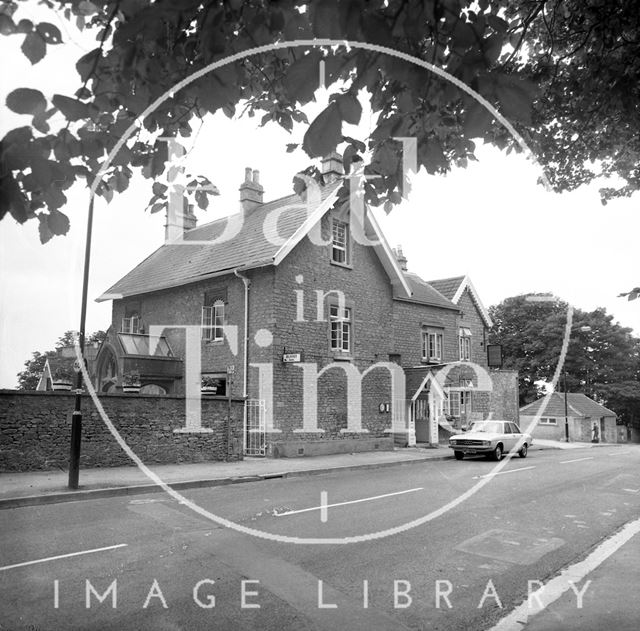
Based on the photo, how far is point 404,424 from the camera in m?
27.1

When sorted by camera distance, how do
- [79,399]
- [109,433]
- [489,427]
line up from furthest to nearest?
[489,427], [109,433], [79,399]

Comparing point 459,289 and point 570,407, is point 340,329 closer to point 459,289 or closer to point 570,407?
point 459,289

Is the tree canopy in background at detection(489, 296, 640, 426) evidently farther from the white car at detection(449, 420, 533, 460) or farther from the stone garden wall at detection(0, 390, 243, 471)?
the stone garden wall at detection(0, 390, 243, 471)

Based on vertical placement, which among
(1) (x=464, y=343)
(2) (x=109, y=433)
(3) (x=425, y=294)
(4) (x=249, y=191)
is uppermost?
(4) (x=249, y=191)

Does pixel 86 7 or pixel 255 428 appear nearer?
pixel 86 7

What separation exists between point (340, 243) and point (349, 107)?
20.7m

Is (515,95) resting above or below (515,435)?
above

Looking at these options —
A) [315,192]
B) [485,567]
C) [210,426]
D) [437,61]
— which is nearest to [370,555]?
[485,567]

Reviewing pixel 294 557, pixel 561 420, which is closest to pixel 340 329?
pixel 294 557

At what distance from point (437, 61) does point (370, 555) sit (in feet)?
18.7

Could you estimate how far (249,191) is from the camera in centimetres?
2680

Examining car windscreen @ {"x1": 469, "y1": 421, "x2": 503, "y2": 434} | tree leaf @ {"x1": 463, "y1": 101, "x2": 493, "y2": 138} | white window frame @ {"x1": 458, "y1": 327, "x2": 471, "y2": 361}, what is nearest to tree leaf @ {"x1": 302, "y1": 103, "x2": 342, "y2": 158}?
tree leaf @ {"x1": 463, "y1": 101, "x2": 493, "y2": 138}

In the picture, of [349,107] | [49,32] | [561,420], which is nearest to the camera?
[349,107]

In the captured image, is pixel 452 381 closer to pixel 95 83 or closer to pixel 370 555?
pixel 370 555
